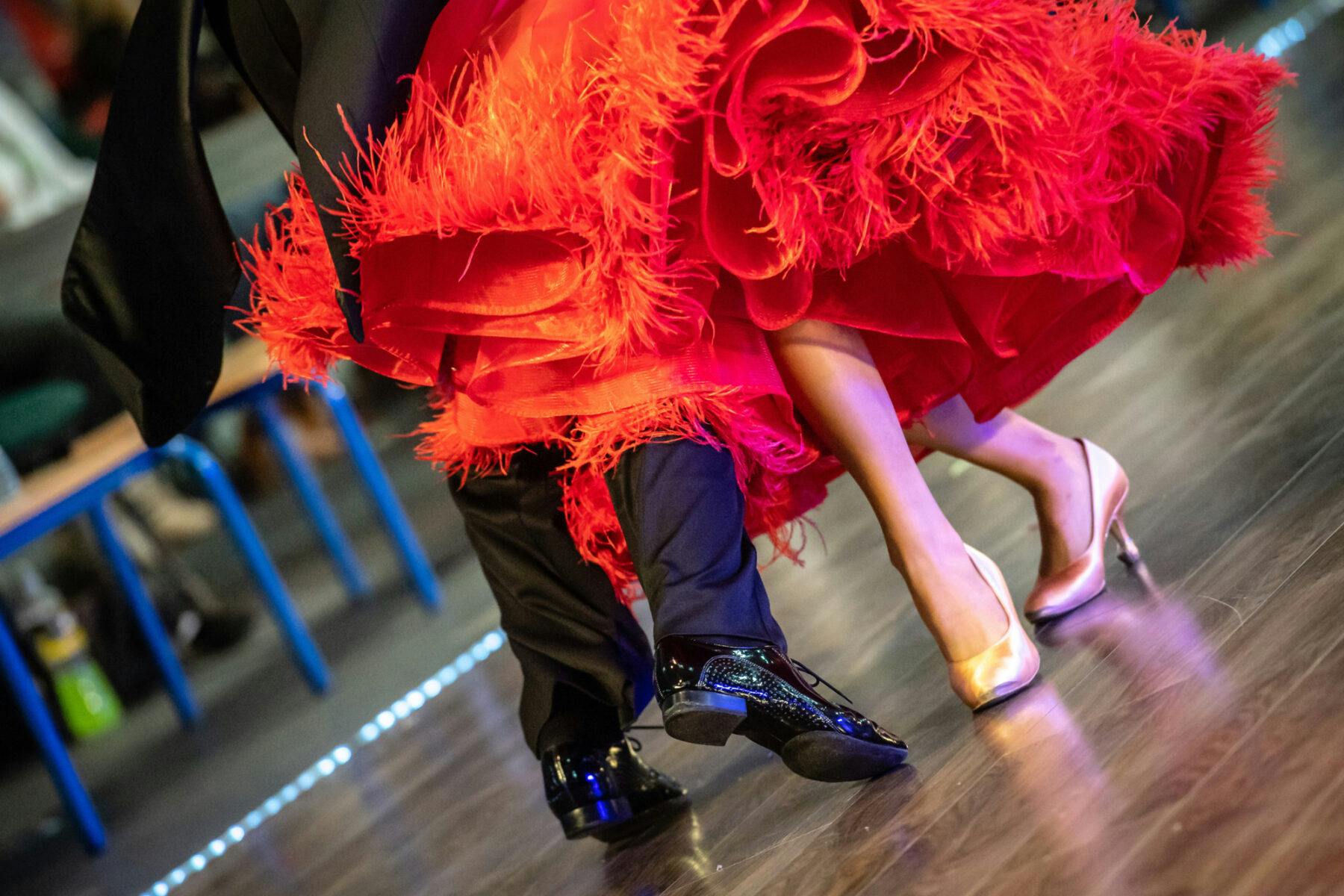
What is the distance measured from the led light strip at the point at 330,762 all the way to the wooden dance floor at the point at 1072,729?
0.10 feet

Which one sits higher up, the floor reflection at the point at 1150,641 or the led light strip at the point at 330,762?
the floor reflection at the point at 1150,641

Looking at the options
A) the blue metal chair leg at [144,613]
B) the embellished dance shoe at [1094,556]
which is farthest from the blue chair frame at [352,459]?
the embellished dance shoe at [1094,556]

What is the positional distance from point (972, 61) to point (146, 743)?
102 inches

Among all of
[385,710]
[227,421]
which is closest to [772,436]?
[385,710]

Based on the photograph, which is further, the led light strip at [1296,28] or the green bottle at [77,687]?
the led light strip at [1296,28]

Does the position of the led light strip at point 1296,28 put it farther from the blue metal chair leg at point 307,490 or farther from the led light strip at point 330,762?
the led light strip at point 330,762

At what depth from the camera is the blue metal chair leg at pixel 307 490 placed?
9.43ft

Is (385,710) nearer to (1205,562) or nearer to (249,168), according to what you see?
(1205,562)

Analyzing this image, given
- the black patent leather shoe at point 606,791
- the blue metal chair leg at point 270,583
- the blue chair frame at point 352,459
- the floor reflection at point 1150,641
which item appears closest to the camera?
the floor reflection at point 1150,641

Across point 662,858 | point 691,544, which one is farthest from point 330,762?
point 691,544

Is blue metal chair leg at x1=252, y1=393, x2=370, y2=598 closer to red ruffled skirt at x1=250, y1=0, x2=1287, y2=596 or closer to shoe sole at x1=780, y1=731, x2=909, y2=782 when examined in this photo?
Answer: red ruffled skirt at x1=250, y1=0, x2=1287, y2=596

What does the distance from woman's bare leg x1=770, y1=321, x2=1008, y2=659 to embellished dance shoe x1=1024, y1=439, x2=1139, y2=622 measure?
0.16m

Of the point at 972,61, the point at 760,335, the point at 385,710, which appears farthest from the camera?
the point at 385,710

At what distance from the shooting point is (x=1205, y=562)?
1.17 m
